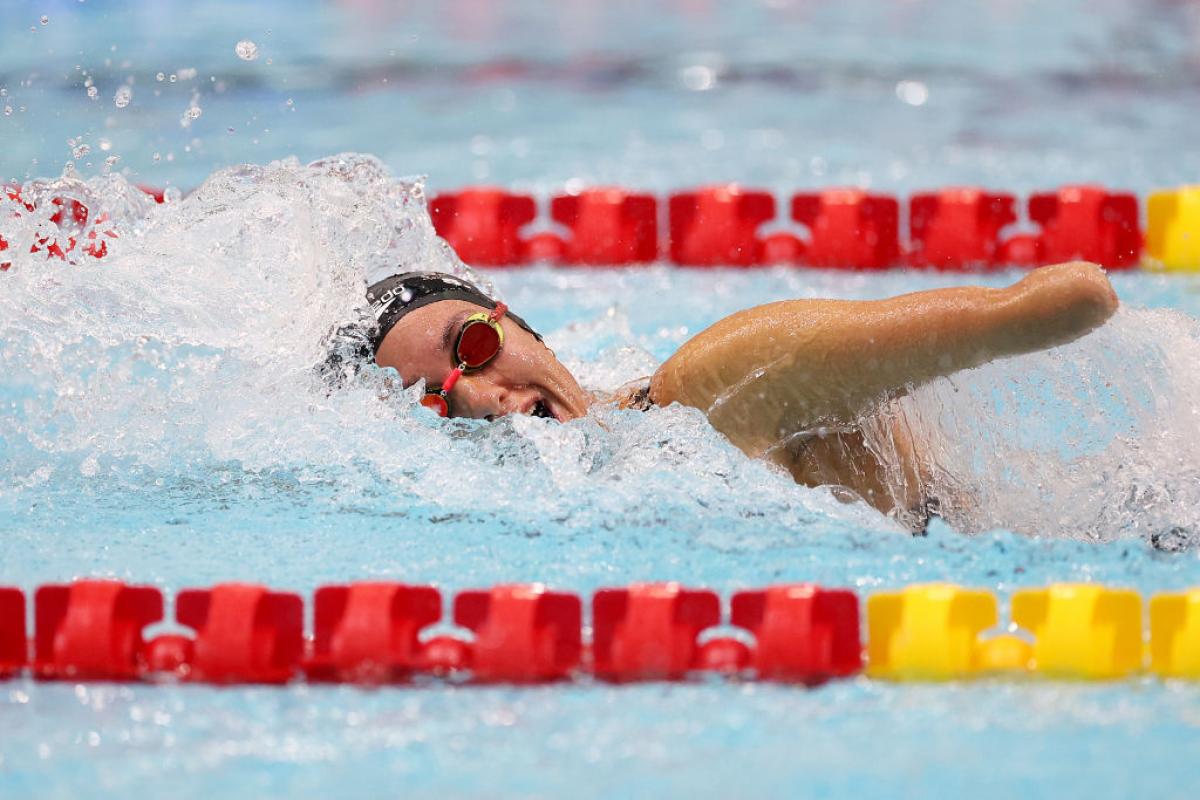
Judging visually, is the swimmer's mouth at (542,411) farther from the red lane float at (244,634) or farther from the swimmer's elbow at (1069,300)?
the swimmer's elbow at (1069,300)

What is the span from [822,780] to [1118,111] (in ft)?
14.9

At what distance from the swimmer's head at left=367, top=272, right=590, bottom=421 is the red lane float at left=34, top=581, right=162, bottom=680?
1.88ft

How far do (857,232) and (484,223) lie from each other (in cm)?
98

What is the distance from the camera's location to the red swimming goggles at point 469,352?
2.37 metres

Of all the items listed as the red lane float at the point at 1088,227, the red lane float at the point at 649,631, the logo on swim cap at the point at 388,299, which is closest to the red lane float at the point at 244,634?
the red lane float at the point at 649,631

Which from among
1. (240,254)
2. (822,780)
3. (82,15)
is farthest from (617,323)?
(82,15)

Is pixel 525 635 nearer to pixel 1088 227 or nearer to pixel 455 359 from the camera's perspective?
pixel 455 359

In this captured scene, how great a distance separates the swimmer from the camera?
6.72 ft

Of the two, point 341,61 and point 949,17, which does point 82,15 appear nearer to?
point 341,61

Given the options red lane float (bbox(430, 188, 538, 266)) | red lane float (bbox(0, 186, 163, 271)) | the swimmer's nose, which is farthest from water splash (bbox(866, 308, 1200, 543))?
red lane float (bbox(430, 188, 538, 266))

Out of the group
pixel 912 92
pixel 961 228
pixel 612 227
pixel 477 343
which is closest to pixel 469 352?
pixel 477 343

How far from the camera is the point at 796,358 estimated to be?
2.16 metres

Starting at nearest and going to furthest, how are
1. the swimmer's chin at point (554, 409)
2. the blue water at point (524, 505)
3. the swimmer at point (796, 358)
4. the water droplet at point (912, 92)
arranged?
the blue water at point (524, 505), the swimmer at point (796, 358), the swimmer's chin at point (554, 409), the water droplet at point (912, 92)

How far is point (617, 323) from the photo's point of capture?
3.58 m
